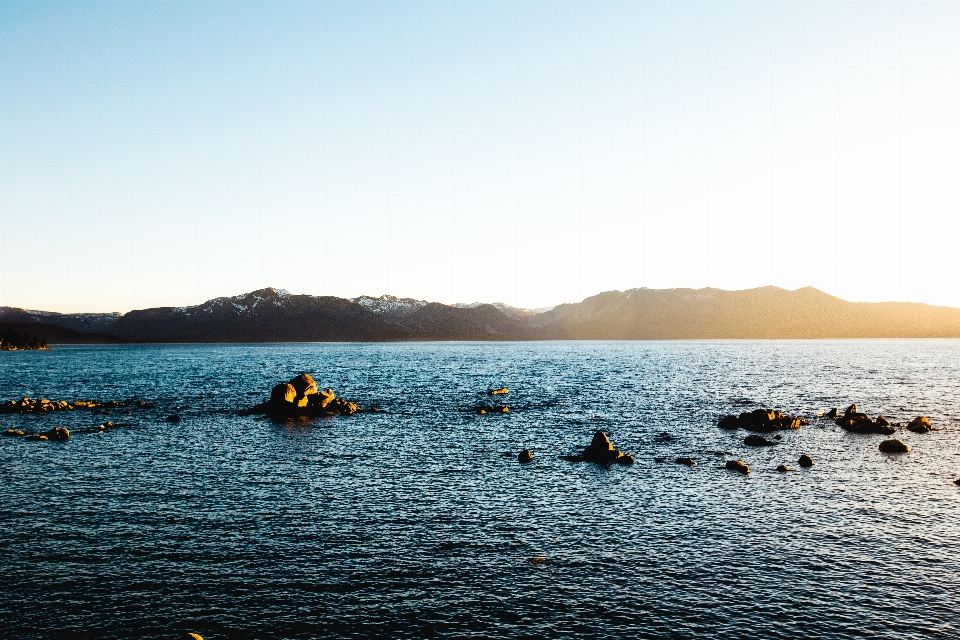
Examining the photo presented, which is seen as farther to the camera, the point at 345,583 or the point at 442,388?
the point at 442,388

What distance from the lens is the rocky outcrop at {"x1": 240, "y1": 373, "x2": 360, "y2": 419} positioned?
89500 mm

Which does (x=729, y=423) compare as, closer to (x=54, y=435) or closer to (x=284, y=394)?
(x=284, y=394)

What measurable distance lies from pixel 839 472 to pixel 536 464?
25.0m

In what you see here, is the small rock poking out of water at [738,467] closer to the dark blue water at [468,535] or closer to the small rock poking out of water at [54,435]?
the dark blue water at [468,535]

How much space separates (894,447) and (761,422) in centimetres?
1547

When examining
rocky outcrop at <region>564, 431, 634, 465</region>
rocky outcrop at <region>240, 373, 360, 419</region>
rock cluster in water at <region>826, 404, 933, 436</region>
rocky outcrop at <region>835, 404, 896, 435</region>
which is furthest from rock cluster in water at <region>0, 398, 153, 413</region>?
rock cluster in water at <region>826, 404, 933, 436</region>

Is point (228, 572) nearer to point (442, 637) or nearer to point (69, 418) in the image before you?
point (442, 637)

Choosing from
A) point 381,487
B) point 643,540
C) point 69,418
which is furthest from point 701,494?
point 69,418

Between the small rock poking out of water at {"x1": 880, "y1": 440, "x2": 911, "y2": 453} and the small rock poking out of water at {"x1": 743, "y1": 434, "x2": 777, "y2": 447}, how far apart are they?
9.61 metres

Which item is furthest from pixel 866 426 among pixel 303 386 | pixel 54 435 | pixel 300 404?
pixel 54 435

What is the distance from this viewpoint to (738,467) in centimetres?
5353

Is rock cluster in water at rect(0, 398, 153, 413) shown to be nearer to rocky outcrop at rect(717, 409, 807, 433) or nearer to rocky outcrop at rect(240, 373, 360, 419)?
rocky outcrop at rect(240, 373, 360, 419)

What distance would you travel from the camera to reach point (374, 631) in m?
26.0

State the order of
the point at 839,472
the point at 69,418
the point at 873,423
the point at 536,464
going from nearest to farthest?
the point at 839,472 → the point at 536,464 → the point at 873,423 → the point at 69,418
